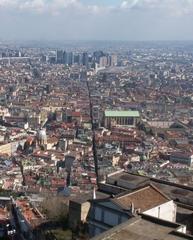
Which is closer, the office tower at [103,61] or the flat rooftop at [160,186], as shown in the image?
the flat rooftop at [160,186]

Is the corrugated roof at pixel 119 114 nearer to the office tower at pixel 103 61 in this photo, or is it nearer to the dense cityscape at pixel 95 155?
the dense cityscape at pixel 95 155

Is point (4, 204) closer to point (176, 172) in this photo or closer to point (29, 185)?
point (29, 185)

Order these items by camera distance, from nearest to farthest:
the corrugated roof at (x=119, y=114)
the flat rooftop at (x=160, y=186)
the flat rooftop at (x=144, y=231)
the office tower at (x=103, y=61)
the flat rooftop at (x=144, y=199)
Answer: the flat rooftop at (x=144, y=231), the flat rooftop at (x=144, y=199), the flat rooftop at (x=160, y=186), the corrugated roof at (x=119, y=114), the office tower at (x=103, y=61)

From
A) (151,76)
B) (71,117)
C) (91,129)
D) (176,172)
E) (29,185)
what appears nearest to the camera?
(29,185)

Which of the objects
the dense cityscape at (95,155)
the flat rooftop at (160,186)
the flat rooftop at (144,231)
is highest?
the flat rooftop at (144,231)

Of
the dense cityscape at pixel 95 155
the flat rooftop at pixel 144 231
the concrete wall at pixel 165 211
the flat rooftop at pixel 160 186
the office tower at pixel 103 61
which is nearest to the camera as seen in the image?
the flat rooftop at pixel 144 231

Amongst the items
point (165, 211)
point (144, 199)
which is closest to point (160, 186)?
point (165, 211)

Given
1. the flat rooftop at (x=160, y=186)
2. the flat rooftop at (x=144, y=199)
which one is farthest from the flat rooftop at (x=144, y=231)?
the flat rooftop at (x=160, y=186)

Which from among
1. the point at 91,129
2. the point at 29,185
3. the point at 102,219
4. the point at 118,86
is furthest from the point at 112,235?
the point at 118,86
